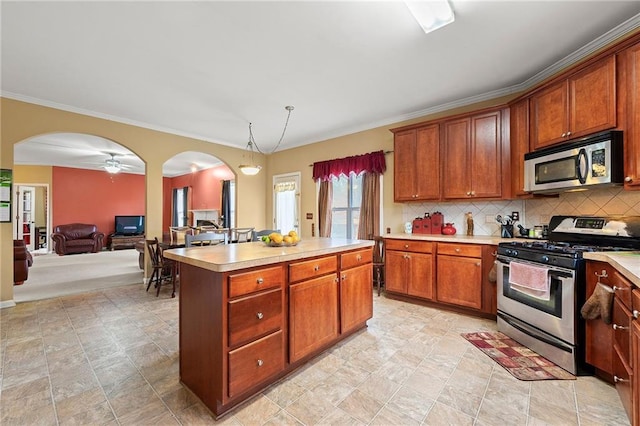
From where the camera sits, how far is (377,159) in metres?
4.47

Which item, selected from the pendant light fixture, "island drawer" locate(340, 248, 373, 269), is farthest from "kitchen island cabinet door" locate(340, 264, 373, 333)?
the pendant light fixture

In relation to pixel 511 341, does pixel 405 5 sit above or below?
above

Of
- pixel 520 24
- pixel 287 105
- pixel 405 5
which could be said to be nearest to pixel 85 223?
pixel 287 105

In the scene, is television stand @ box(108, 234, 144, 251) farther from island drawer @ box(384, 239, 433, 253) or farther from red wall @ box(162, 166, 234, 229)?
island drawer @ box(384, 239, 433, 253)

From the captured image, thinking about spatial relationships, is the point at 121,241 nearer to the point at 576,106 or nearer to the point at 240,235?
the point at 240,235

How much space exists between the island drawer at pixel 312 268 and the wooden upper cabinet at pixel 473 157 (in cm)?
207

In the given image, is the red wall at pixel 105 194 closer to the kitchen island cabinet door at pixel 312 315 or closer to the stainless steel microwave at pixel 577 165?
the kitchen island cabinet door at pixel 312 315

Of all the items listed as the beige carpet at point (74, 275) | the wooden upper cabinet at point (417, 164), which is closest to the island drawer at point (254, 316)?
the wooden upper cabinet at point (417, 164)

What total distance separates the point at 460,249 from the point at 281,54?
2.85 meters

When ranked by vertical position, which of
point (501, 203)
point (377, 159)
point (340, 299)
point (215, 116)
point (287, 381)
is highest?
point (215, 116)

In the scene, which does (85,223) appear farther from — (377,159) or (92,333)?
(377,159)

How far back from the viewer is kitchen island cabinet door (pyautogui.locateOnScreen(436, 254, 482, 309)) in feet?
10.1

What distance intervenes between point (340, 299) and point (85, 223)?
1008 cm

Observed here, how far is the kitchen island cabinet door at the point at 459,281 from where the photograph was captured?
10.1 feet
